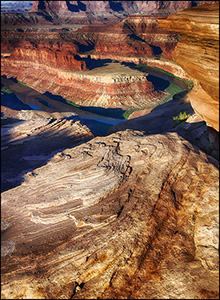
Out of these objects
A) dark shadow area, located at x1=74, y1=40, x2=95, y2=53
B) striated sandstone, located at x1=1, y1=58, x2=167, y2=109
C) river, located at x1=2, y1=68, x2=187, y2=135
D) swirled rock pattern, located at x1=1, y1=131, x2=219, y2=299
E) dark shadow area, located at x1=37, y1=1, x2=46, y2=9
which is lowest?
river, located at x1=2, y1=68, x2=187, y2=135

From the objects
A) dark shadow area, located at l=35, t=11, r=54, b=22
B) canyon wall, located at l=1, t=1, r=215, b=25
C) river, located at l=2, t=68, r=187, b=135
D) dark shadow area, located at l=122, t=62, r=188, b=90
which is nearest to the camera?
river, located at l=2, t=68, r=187, b=135

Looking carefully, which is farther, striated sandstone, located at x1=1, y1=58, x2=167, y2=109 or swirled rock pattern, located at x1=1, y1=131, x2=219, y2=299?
striated sandstone, located at x1=1, y1=58, x2=167, y2=109

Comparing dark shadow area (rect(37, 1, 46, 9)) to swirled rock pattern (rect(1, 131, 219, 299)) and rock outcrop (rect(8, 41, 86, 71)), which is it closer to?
rock outcrop (rect(8, 41, 86, 71))

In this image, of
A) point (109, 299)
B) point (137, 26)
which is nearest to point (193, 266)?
point (109, 299)

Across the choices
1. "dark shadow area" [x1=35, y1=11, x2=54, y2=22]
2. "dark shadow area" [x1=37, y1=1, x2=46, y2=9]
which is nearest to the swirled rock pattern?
"dark shadow area" [x1=35, y1=11, x2=54, y2=22]

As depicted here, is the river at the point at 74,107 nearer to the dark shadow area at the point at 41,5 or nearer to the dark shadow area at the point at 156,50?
the dark shadow area at the point at 156,50

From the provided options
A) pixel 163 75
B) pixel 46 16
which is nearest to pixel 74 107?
pixel 163 75

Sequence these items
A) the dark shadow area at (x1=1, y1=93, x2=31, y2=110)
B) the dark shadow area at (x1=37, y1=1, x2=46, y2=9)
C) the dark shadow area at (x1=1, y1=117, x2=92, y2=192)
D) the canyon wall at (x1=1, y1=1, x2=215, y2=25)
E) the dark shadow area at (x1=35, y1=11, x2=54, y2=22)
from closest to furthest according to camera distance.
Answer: the dark shadow area at (x1=1, y1=117, x2=92, y2=192)
the dark shadow area at (x1=1, y1=93, x2=31, y2=110)
the canyon wall at (x1=1, y1=1, x2=215, y2=25)
the dark shadow area at (x1=35, y1=11, x2=54, y2=22)
the dark shadow area at (x1=37, y1=1, x2=46, y2=9)

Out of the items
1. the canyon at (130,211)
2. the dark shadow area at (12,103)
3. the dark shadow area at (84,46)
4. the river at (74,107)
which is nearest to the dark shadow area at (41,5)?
the dark shadow area at (84,46)
